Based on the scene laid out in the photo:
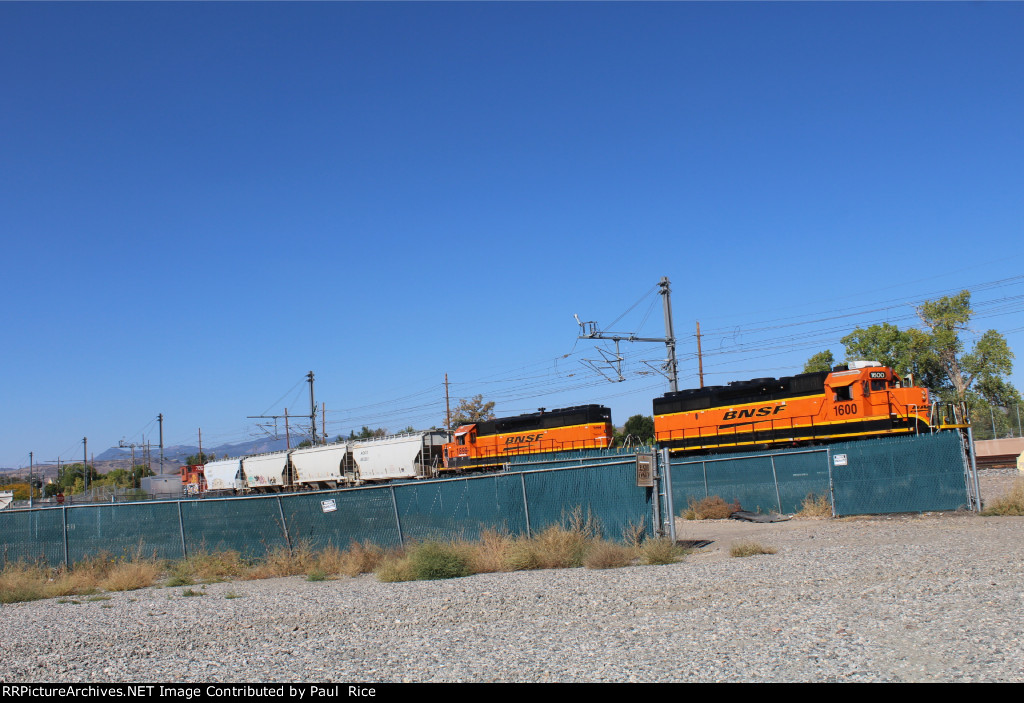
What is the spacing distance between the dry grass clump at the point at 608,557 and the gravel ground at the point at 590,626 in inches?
12.8

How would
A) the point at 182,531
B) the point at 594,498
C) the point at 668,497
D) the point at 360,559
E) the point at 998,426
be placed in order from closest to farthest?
the point at 668,497 < the point at 360,559 < the point at 594,498 < the point at 182,531 < the point at 998,426

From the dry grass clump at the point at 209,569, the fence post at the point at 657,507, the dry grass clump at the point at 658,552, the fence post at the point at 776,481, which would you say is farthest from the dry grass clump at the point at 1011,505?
the dry grass clump at the point at 209,569

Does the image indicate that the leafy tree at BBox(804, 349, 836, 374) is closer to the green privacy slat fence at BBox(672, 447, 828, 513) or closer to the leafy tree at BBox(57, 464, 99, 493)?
the green privacy slat fence at BBox(672, 447, 828, 513)

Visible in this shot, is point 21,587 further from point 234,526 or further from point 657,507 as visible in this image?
point 657,507

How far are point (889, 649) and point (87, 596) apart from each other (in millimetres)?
13365

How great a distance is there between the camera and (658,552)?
12922 mm

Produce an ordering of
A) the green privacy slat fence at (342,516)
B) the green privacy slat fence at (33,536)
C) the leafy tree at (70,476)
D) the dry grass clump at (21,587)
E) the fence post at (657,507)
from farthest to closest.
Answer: the leafy tree at (70,476) < the green privacy slat fence at (33,536) < the green privacy slat fence at (342,516) < the fence post at (657,507) < the dry grass clump at (21,587)

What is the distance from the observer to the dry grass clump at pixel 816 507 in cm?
1997

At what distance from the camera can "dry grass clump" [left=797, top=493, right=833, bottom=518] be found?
65.5 feet

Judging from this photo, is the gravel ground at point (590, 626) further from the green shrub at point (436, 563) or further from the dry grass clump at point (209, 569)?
the dry grass clump at point (209, 569)

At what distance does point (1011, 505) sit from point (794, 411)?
13.9 m

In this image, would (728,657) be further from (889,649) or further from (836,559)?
(836,559)

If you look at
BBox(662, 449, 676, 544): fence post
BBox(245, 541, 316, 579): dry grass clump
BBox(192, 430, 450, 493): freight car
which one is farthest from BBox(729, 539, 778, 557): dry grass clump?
BBox(192, 430, 450, 493): freight car

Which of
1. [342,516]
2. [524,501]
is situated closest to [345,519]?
[342,516]
